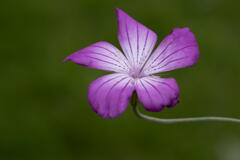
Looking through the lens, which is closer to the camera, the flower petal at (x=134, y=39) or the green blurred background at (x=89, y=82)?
the flower petal at (x=134, y=39)

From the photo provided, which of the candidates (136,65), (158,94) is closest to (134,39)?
(136,65)

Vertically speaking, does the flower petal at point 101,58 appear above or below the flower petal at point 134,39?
below

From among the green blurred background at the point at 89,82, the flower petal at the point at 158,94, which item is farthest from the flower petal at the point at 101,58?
the green blurred background at the point at 89,82

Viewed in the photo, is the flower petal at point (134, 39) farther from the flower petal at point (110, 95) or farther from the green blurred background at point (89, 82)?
the green blurred background at point (89, 82)

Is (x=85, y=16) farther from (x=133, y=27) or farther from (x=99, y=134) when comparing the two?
(x=133, y=27)

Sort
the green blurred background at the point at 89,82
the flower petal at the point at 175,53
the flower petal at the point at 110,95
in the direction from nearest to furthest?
the flower petal at the point at 110,95 < the flower petal at the point at 175,53 < the green blurred background at the point at 89,82

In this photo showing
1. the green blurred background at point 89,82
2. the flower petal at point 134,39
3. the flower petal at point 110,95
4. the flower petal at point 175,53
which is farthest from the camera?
the green blurred background at point 89,82

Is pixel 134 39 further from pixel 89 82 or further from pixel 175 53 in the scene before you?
pixel 89 82
